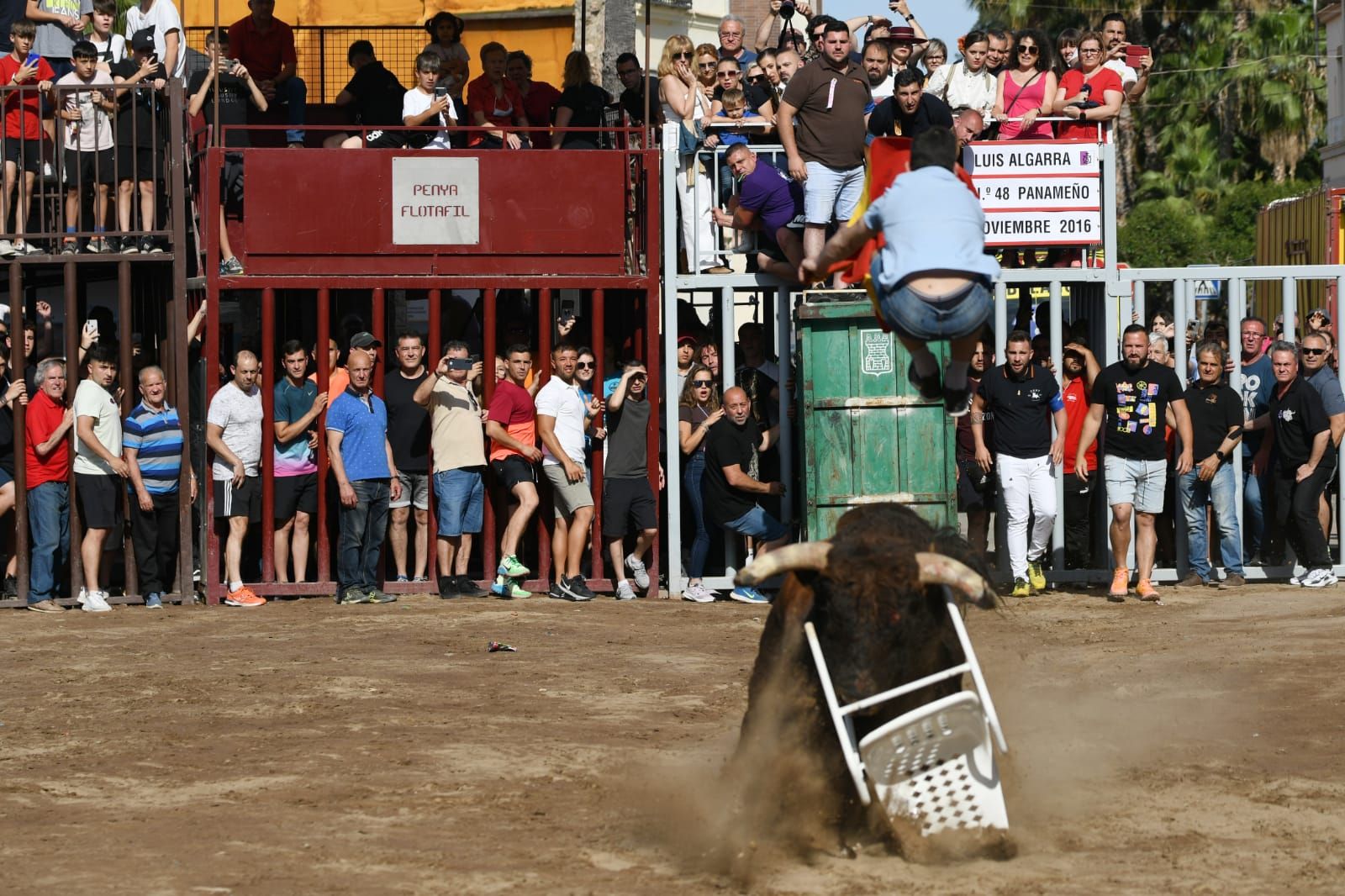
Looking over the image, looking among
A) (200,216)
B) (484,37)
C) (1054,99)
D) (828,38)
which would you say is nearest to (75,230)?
(200,216)

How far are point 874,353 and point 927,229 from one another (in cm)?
646

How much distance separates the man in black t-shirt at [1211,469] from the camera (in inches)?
583

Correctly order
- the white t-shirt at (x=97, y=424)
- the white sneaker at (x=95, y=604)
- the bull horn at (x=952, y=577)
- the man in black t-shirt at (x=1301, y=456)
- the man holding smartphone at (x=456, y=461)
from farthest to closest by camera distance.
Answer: the man in black t-shirt at (x=1301, y=456) < the man holding smartphone at (x=456, y=461) < the white sneaker at (x=95, y=604) < the white t-shirt at (x=97, y=424) < the bull horn at (x=952, y=577)

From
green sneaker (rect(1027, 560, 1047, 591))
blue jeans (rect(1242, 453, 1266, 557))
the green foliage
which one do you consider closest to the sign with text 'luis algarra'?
blue jeans (rect(1242, 453, 1266, 557))

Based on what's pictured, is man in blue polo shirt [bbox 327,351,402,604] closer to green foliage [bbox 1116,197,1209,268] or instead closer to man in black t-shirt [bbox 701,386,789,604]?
man in black t-shirt [bbox 701,386,789,604]

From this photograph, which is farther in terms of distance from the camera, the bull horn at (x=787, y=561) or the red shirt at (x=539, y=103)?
the red shirt at (x=539, y=103)

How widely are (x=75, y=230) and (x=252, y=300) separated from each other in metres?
2.16

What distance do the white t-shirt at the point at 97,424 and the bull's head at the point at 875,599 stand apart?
8530mm

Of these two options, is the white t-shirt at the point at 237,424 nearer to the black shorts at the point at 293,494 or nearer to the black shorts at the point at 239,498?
the black shorts at the point at 239,498

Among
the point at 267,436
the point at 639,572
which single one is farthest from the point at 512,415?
the point at 267,436

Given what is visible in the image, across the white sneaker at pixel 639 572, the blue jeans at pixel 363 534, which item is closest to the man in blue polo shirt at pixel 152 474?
the blue jeans at pixel 363 534

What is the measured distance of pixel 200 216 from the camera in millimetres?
15305

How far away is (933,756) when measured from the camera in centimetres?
682

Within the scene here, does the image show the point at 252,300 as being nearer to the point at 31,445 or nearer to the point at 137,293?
the point at 137,293
